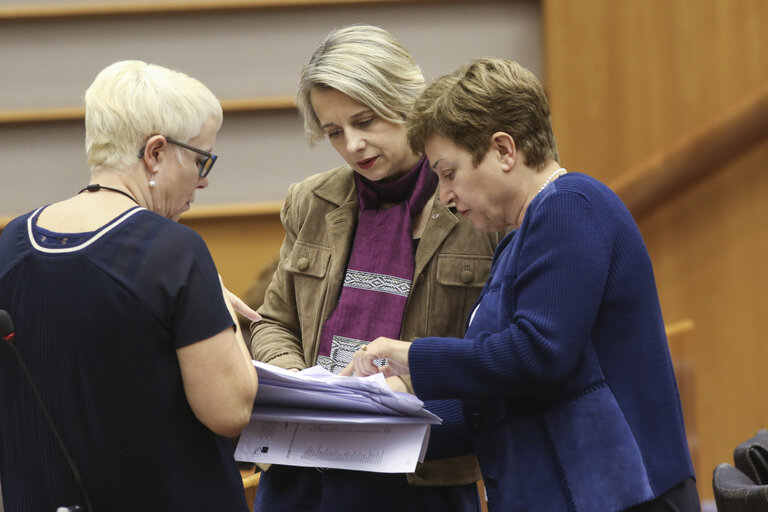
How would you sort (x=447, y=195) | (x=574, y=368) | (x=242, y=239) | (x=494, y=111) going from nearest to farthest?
(x=574, y=368) → (x=494, y=111) → (x=447, y=195) → (x=242, y=239)

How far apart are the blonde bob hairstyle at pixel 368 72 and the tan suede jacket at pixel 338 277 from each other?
0.66ft

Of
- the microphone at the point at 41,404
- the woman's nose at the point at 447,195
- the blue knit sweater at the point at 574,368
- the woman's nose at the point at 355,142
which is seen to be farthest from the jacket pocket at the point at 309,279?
the microphone at the point at 41,404

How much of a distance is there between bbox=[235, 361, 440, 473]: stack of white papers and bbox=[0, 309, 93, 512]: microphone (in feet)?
0.98

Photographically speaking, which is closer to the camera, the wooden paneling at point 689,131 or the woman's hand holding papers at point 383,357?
the woman's hand holding papers at point 383,357

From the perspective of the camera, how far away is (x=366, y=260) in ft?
5.79

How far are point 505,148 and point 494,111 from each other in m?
0.06

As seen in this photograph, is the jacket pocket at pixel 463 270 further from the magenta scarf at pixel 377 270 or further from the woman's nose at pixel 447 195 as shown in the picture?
the woman's nose at pixel 447 195

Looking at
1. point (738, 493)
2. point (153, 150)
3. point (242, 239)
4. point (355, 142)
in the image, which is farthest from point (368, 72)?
point (242, 239)

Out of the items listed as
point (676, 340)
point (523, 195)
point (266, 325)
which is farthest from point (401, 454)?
point (676, 340)

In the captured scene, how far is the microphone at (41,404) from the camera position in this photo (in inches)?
46.1

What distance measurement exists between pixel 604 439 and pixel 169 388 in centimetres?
61

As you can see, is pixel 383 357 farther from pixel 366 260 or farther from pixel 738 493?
pixel 738 493

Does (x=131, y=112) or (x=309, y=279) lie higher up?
(x=131, y=112)

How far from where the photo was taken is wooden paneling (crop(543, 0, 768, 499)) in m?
3.94
